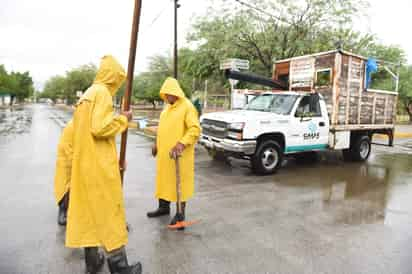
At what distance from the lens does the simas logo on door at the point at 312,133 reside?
738 centimetres

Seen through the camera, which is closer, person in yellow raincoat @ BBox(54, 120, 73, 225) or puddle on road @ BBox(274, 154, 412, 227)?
person in yellow raincoat @ BBox(54, 120, 73, 225)

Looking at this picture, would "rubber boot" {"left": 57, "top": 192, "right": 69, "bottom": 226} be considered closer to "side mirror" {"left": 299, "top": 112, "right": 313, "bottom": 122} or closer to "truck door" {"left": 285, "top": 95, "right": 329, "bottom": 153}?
"truck door" {"left": 285, "top": 95, "right": 329, "bottom": 153}

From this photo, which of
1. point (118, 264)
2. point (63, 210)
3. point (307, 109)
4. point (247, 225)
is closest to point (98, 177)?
point (118, 264)

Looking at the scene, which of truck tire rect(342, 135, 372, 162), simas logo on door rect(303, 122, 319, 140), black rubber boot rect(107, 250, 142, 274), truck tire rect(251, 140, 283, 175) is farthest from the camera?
truck tire rect(342, 135, 372, 162)

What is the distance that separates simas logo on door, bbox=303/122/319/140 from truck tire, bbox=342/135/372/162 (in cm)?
210

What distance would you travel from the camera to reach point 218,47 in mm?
16844

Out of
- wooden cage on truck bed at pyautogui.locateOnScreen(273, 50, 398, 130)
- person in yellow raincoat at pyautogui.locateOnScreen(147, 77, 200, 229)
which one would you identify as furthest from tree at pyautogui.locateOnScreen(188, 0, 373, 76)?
person in yellow raincoat at pyautogui.locateOnScreen(147, 77, 200, 229)

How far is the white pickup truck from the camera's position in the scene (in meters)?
6.54

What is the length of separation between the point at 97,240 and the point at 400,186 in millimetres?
6383

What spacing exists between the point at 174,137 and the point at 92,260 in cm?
168

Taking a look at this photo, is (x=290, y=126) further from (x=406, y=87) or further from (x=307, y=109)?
(x=406, y=87)

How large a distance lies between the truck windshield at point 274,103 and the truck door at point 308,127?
0.22 m

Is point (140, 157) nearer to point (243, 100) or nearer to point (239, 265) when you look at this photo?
point (243, 100)

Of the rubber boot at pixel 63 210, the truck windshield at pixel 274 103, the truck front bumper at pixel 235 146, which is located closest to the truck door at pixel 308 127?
the truck windshield at pixel 274 103
